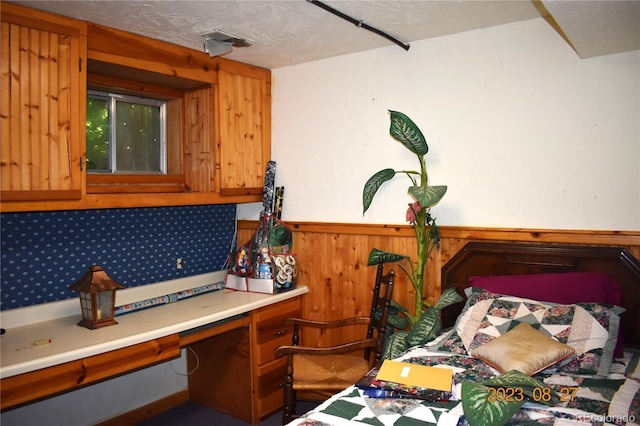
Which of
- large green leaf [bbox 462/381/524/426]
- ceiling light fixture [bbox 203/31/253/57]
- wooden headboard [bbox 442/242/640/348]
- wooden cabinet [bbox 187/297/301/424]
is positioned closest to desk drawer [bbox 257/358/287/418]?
wooden cabinet [bbox 187/297/301/424]

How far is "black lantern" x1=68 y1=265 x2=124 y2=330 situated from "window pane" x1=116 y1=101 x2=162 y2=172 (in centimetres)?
81

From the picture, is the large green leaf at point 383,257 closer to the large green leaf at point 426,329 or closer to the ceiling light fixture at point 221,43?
the large green leaf at point 426,329

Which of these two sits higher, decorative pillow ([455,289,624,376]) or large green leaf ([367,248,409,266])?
large green leaf ([367,248,409,266])

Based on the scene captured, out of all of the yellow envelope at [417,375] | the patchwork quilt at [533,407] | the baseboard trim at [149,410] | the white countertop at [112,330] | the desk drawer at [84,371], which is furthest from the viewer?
the baseboard trim at [149,410]

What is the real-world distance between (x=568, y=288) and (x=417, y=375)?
36.0 inches

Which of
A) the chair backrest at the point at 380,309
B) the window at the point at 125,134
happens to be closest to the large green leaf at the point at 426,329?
the chair backrest at the point at 380,309

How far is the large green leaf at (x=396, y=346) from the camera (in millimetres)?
2469

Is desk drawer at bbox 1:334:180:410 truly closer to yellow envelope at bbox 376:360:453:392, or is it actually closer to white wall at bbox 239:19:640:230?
yellow envelope at bbox 376:360:453:392

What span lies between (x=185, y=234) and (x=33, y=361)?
4.96 feet

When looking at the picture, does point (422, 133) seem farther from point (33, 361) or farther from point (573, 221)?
point (33, 361)

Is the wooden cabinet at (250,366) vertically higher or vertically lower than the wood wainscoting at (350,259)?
lower

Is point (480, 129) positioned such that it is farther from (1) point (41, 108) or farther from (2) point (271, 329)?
(1) point (41, 108)

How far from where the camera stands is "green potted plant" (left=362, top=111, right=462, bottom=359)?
8.20ft

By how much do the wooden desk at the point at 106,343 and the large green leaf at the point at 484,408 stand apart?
1567 millimetres
